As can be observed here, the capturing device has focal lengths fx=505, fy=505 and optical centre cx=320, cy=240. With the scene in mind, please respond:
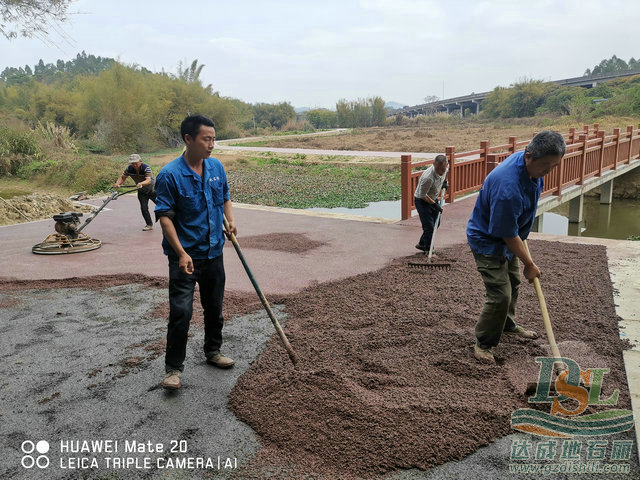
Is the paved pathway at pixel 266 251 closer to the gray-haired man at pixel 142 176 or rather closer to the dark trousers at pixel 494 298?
the gray-haired man at pixel 142 176

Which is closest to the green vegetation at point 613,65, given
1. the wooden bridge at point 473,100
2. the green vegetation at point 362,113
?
the wooden bridge at point 473,100

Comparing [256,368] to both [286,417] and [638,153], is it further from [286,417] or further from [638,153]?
[638,153]

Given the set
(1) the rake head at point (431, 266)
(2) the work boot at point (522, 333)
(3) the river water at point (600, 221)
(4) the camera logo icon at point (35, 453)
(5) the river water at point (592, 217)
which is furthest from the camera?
(3) the river water at point (600, 221)

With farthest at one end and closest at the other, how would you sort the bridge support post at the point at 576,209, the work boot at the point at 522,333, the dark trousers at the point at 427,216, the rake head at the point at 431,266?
the bridge support post at the point at 576,209
the dark trousers at the point at 427,216
the rake head at the point at 431,266
the work boot at the point at 522,333

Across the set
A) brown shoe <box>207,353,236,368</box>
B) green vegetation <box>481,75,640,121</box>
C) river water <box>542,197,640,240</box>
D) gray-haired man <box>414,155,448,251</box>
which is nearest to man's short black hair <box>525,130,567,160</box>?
brown shoe <box>207,353,236,368</box>

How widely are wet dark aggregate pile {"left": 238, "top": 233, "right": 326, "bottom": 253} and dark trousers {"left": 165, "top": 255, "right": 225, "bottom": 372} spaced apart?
383 centimetres

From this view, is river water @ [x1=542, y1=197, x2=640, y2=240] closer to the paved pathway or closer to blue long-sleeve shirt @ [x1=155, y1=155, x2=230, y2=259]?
the paved pathway

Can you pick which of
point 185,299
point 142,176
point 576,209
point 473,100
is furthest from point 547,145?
point 473,100

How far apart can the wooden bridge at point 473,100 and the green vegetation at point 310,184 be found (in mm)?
48972

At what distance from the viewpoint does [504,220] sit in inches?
126

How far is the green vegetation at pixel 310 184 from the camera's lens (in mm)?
14180

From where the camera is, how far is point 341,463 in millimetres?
2547

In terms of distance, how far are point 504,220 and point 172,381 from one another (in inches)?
93.5

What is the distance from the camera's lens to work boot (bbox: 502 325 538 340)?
398 centimetres
